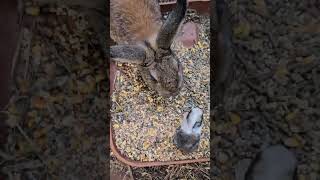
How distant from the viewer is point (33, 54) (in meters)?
0.93

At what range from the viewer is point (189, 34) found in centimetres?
111

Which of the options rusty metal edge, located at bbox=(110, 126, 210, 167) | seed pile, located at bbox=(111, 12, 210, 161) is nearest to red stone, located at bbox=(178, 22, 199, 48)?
seed pile, located at bbox=(111, 12, 210, 161)

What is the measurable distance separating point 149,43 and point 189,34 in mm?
94

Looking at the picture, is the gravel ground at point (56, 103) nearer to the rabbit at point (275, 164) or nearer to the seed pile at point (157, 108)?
the seed pile at point (157, 108)

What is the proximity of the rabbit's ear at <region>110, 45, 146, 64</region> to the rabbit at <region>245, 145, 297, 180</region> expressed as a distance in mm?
344

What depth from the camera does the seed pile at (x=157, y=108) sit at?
3.59 feet

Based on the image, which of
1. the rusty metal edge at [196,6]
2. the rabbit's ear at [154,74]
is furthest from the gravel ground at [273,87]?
the rabbit's ear at [154,74]

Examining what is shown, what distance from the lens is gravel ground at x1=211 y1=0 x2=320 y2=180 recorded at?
96 cm

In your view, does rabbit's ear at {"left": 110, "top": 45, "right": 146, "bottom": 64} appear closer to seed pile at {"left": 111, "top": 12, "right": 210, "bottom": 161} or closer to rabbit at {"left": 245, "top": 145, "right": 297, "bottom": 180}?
seed pile at {"left": 111, "top": 12, "right": 210, "bottom": 161}

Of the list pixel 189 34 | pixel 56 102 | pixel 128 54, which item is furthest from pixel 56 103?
pixel 189 34

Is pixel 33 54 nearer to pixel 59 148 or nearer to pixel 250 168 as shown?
pixel 59 148

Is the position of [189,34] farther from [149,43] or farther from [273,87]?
[273,87]

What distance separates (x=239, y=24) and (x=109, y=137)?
0.34 metres

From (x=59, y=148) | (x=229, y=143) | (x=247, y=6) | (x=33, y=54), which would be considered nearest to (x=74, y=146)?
(x=59, y=148)
